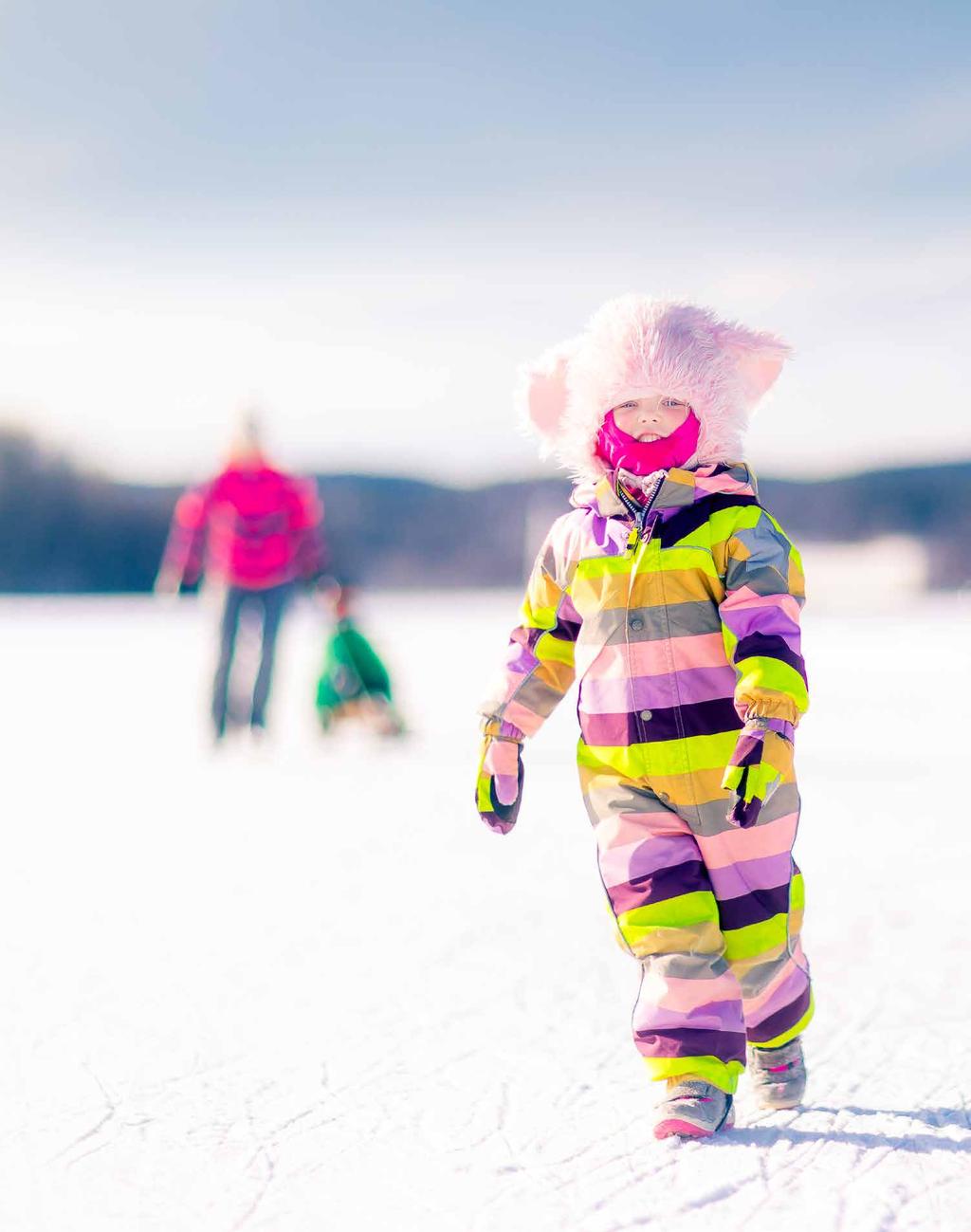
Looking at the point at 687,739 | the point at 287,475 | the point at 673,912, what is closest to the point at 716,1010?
the point at 673,912

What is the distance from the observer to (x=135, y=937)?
2434 mm

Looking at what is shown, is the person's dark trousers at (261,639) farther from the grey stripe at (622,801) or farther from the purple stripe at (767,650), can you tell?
the purple stripe at (767,650)

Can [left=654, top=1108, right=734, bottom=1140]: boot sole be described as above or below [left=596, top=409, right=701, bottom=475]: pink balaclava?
below

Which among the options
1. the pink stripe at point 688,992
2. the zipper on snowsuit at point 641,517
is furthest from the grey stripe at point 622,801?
the zipper on snowsuit at point 641,517

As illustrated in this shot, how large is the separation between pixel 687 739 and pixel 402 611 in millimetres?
14819

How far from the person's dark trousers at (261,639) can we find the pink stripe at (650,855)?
3.67m

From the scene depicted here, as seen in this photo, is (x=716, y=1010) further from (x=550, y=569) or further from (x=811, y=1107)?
(x=550, y=569)

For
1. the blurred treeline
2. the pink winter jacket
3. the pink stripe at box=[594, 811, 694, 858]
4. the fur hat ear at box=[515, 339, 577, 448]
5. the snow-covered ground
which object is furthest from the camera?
the blurred treeline

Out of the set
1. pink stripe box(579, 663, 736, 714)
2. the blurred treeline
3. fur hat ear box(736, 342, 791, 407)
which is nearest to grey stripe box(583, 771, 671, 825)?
pink stripe box(579, 663, 736, 714)

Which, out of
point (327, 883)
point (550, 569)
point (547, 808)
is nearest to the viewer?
point (550, 569)

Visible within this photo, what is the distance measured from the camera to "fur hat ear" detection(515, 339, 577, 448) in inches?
69.9

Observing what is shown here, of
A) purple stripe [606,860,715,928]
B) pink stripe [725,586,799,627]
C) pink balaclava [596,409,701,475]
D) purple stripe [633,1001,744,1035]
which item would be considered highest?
pink balaclava [596,409,701,475]

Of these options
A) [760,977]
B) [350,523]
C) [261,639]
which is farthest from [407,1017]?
[350,523]

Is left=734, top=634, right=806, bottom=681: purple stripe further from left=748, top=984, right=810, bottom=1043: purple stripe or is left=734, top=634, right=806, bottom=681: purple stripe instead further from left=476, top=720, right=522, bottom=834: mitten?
left=748, top=984, right=810, bottom=1043: purple stripe
